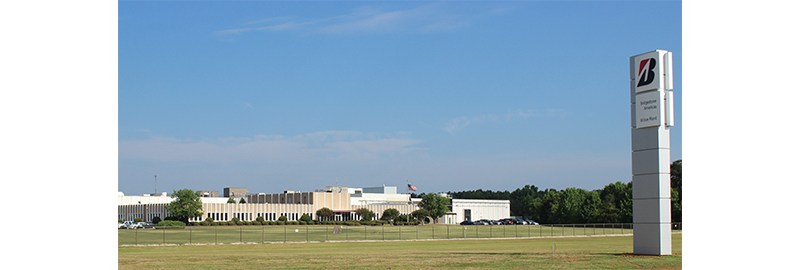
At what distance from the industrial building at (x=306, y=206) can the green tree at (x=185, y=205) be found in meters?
2.66

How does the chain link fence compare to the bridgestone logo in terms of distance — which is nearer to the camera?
the bridgestone logo

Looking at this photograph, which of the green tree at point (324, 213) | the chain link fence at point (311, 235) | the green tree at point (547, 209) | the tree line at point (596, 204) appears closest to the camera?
the chain link fence at point (311, 235)

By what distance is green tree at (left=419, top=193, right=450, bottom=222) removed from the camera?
4914 inches

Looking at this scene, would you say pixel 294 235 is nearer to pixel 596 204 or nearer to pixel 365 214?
pixel 365 214

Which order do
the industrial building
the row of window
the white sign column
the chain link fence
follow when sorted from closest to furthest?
the white sign column, the chain link fence, the row of window, the industrial building

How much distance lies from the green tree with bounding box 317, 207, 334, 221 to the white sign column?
297 feet

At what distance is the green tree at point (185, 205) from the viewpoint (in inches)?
3989

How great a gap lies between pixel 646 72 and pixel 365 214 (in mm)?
89394

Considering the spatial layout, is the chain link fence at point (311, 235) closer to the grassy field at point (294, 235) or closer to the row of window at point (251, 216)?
the grassy field at point (294, 235)

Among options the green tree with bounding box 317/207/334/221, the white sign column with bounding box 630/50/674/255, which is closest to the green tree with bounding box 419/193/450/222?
the green tree with bounding box 317/207/334/221

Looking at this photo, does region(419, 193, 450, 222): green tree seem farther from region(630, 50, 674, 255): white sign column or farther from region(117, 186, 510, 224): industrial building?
region(630, 50, 674, 255): white sign column

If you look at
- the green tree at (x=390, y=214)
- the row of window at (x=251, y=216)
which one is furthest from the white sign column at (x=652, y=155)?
the green tree at (x=390, y=214)

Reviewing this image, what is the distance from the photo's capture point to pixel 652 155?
30.3 m
